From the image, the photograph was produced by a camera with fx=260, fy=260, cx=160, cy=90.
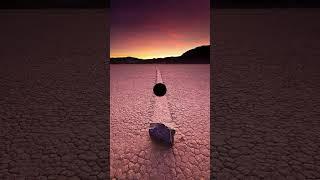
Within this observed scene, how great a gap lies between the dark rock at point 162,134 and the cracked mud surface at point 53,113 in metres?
0.46

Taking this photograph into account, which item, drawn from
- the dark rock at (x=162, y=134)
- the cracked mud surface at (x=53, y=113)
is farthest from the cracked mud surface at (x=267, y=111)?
the cracked mud surface at (x=53, y=113)

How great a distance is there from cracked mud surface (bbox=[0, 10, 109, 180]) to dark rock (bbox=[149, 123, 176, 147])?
0.46 meters

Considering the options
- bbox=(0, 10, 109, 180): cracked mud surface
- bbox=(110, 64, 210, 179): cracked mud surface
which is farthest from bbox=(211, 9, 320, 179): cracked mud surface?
bbox=(0, 10, 109, 180): cracked mud surface

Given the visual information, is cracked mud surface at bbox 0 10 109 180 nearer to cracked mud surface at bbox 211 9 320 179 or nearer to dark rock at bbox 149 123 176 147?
dark rock at bbox 149 123 176 147

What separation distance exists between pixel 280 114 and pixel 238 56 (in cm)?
451

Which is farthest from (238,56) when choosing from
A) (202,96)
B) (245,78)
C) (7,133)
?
(7,133)

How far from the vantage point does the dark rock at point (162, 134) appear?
2406 millimetres

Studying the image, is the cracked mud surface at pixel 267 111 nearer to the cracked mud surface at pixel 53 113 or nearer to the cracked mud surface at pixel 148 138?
the cracked mud surface at pixel 148 138

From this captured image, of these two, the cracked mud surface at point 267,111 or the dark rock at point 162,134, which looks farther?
the dark rock at point 162,134

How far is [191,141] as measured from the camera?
2.48 m

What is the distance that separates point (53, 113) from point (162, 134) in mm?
1515

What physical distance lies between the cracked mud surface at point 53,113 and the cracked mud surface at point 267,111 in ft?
3.70

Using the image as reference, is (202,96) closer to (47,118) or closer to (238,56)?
(47,118)

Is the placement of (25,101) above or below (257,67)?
below
